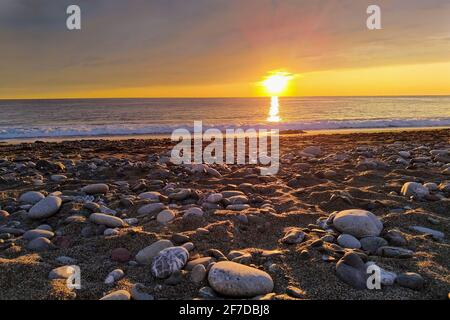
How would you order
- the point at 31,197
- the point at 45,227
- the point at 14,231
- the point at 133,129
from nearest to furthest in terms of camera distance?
the point at 14,231 < the point at 45,227 < the point at 31,197 < the point at 133,129

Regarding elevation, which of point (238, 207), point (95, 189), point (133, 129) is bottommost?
point (238, 207)

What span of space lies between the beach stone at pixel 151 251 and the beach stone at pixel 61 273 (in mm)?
535

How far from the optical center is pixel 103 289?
2.51 m

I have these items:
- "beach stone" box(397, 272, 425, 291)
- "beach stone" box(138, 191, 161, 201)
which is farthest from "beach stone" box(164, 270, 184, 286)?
"beach stone" box(138, 191, 161, 201)

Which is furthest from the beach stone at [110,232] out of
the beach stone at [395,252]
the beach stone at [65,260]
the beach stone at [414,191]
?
the beach stone at [414,191]

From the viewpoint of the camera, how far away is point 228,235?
3445 millimetres

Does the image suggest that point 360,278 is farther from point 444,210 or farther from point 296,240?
point 444,210

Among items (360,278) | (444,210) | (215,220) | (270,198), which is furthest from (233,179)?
(360,278)

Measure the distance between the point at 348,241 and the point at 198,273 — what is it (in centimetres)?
148

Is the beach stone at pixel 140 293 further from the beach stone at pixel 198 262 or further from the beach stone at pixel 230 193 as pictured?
the beach stone at pixel 230 193

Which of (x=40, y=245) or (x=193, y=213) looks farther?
(x=193, y=213)

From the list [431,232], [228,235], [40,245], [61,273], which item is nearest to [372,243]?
[431,232]

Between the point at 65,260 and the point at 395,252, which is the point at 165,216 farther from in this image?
the point at 395,252
